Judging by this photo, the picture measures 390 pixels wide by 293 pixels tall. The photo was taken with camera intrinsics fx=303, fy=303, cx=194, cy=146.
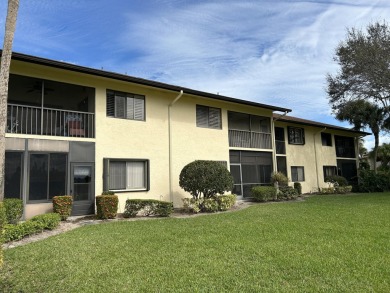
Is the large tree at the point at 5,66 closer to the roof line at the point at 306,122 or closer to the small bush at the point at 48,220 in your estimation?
the small bush at the point at 48,220

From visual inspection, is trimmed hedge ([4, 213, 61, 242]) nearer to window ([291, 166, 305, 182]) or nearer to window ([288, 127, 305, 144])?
window ([291, 166, 305, 182])

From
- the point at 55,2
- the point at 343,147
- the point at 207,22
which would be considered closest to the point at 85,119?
the point at 55,2

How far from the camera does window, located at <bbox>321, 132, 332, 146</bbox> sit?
27.2m

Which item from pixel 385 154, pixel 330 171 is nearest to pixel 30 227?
pixel 330 171

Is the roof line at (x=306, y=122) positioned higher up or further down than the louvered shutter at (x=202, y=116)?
higher up

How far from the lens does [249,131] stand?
20.1 m

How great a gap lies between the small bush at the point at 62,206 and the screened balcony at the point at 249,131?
406 inches

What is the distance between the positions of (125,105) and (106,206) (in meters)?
5.06

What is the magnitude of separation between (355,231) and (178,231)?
503cm

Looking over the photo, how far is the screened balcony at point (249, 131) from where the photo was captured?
19.3 metres

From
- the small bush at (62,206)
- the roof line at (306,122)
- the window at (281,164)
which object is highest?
the roof line at (306,122)

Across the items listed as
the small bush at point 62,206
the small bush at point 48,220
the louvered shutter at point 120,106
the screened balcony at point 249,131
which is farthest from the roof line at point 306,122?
the small bush at point 48,220

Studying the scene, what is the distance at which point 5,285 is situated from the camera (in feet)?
16.5

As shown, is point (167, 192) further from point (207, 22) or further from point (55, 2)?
point (55, 2)
